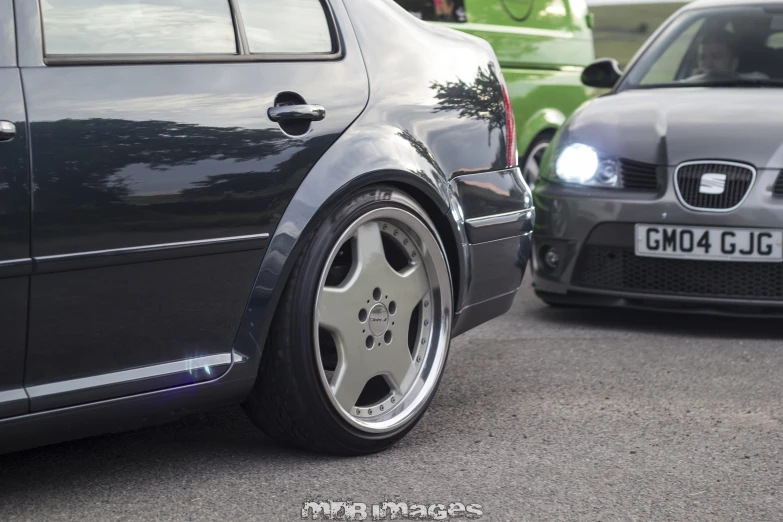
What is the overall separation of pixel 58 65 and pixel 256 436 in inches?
53.4

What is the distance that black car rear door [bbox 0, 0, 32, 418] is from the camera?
8.96ft

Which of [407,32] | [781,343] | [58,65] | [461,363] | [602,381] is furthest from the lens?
[781,343]

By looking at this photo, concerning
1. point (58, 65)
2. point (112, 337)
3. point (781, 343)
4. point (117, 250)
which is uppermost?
point (58, 65)

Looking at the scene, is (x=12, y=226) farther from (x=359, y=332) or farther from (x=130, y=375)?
(x=359, y=332)

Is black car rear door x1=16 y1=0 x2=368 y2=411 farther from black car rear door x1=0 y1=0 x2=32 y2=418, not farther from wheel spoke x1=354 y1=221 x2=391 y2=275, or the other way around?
wheel spoke x1=354 y1=221 x2=391 y2=275

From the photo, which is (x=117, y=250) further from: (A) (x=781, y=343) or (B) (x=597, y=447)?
(A) (x=781, y=343)

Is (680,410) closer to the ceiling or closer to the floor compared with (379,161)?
closer to the floor

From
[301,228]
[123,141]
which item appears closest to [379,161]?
[301,228]

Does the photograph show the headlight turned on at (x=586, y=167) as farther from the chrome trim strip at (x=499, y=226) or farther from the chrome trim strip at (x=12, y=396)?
the chrome trim strip at (x=12, y=396)

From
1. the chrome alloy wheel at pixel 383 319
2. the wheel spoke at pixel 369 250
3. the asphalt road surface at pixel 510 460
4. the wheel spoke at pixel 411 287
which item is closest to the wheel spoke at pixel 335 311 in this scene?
the chrome alloy wheel at pixel 383 319

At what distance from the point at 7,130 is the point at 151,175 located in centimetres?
38

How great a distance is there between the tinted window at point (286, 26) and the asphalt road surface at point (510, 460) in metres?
1.15

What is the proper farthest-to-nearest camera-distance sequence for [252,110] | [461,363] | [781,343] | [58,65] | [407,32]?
[781,343], [461,363], [407,32], [252,110], [58,65]

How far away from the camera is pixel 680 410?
406 centimetres
